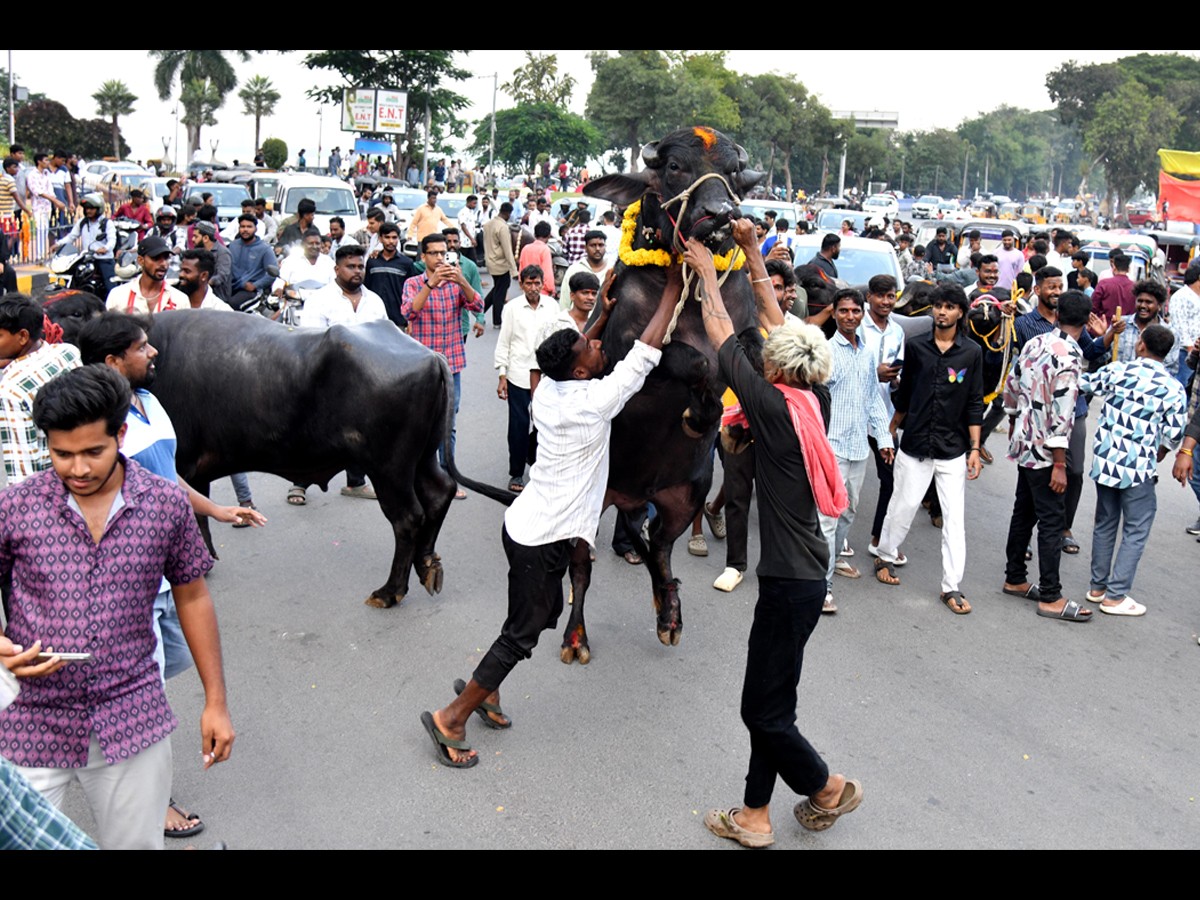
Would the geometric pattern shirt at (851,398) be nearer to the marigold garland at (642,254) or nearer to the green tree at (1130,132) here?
the marigold garland at (642,254)

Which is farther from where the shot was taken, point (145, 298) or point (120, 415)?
point (145, 298)

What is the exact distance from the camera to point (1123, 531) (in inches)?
261

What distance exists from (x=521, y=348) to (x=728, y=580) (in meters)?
2.57

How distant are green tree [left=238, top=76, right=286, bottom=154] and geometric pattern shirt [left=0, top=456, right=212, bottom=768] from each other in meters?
76.5

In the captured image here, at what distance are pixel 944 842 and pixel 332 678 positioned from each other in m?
2.89

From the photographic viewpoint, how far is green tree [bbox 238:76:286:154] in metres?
73.1

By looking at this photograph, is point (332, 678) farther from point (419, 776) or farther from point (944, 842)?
point (944, 842)

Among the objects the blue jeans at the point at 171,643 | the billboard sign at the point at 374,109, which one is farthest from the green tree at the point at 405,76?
the blue jeans at the point at 171,643

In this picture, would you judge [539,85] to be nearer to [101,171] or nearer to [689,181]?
[101,171]

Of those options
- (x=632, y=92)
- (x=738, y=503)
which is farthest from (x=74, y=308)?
(x=632, y=92)

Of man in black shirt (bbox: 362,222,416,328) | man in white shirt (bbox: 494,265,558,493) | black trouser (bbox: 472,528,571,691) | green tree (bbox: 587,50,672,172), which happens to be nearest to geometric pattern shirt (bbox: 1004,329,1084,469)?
man in white shirt (bbox: 494,265,558,493)

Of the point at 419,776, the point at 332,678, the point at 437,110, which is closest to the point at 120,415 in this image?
the point at 419,776

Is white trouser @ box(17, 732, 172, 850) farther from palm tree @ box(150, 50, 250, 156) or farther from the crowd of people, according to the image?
palm tree @ box(150, 50, 250, 156)

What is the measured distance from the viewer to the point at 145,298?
271 inches
